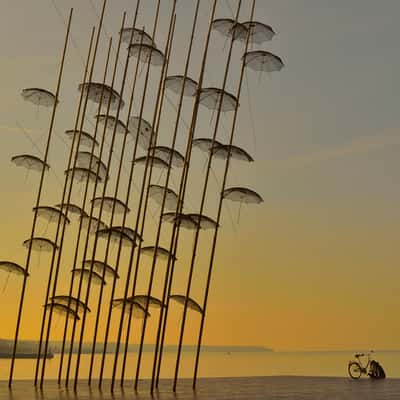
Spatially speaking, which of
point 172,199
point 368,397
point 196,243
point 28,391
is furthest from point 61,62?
point 368,397

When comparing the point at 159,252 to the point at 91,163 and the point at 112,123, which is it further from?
the point at 112,123

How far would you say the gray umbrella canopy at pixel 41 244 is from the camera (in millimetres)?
11470

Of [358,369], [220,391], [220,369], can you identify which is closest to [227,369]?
[220,369]

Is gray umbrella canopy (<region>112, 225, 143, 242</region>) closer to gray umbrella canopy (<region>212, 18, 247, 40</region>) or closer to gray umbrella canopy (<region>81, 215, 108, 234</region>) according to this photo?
gray umbrella canopy (<region>81, 215, 108, 234</region>)

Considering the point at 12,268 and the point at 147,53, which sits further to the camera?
the point at 147,53

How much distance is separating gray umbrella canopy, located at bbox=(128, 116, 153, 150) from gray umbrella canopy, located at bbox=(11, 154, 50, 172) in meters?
1.49

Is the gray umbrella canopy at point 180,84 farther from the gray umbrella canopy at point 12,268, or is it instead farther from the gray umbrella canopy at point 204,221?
the gray umbrella canopy at point 12,268

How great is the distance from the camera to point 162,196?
11859mm

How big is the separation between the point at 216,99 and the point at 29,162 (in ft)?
10.2

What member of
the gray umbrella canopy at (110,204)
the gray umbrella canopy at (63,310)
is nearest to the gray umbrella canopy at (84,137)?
the gray umbrella canopy at (110,204)

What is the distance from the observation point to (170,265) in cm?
1099

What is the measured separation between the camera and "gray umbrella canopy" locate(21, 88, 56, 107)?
39.0 feet

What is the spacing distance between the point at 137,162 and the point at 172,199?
0.81 metres

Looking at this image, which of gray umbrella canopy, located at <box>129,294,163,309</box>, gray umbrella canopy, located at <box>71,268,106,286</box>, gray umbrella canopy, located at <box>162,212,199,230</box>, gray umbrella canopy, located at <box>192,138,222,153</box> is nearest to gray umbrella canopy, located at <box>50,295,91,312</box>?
gray umbrella canopy, located at <box>71,268,106,286</box>
